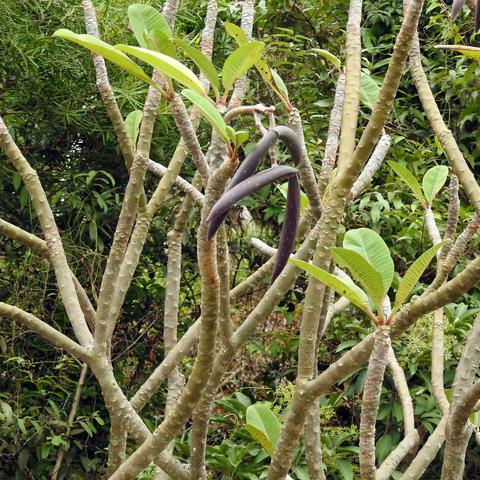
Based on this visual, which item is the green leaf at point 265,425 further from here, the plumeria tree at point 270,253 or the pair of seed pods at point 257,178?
the pair of seed pods at point 257,178

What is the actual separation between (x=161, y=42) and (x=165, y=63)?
0.37ft

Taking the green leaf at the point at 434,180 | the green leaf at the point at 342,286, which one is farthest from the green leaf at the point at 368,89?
the green leaf at the point at 342,286

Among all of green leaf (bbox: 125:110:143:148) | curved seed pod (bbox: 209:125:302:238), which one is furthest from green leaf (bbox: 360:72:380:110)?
curved seed pod (bbox: 209:125:302:238)

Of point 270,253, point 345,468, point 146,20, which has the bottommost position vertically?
point 345,468

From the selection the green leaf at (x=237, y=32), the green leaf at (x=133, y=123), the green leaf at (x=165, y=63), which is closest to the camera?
the green leaf at (x=165, y=63)

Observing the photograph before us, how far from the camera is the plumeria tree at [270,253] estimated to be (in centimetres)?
73

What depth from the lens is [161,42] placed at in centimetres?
80

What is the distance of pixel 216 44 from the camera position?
300 cm

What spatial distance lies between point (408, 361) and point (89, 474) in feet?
3.58

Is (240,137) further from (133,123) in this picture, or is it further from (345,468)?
(345,468)

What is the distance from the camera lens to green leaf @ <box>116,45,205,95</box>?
0.68 meters

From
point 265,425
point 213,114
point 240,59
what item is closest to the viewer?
point 213,114

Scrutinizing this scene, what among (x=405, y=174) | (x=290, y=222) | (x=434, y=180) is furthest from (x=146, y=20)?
(x=434, y=180)

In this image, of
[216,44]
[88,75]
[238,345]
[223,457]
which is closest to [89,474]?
[223,457]
